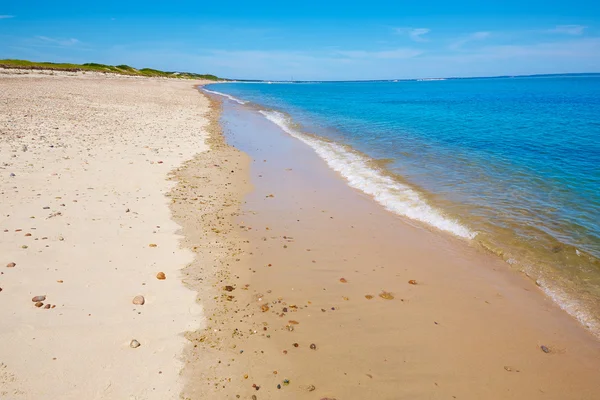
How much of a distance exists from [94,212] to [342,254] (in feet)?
19.3

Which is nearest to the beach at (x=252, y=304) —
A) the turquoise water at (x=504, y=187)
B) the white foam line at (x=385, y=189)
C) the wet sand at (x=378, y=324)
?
the wet sand at (x=378, y=324)

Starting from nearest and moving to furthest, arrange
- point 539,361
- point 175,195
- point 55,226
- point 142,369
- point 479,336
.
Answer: point 142,369 → point 539,361 → point 479,336 → point 55,226 → point 175,195

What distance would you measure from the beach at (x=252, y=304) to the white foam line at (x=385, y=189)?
1.98 feet

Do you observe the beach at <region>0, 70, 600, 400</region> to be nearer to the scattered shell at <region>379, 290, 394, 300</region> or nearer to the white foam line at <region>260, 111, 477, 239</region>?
the scattered shell at <region>379, 290, 394, 300</region>

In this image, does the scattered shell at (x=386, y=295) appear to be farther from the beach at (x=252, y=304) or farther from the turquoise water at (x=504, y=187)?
the turquoise water at (x=504, y=187)

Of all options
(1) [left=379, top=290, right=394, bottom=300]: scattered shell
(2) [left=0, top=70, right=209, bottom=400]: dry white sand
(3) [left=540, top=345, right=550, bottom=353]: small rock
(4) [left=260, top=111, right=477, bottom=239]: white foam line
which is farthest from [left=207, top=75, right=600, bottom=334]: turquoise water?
(2) [left=0, top=70, right=209, bottom=400]: dry white sand

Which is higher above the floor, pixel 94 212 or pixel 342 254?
pixel 94 212

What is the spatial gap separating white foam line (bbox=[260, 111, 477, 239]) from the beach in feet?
1.98

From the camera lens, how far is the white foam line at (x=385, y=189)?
9578 millimetres

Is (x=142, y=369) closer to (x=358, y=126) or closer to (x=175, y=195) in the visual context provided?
(x=175, y=195)

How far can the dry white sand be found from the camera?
412 cm

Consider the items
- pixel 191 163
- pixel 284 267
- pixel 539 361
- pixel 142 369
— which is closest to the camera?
pixel 142 369

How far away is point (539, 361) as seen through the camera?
4793 millimetres

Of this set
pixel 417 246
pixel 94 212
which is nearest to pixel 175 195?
pixel 94 212
